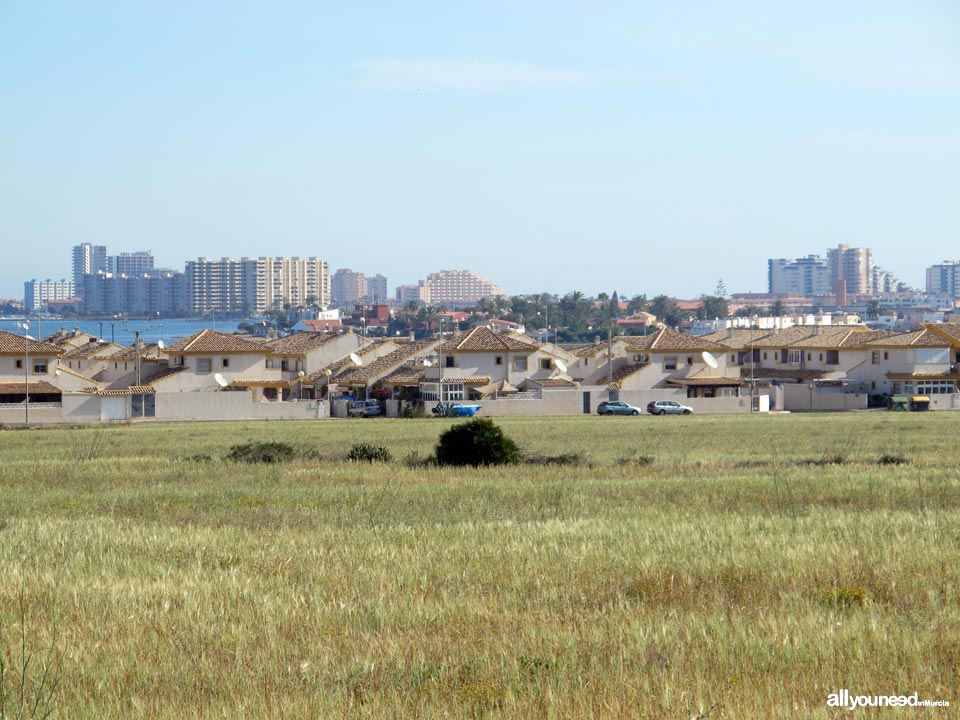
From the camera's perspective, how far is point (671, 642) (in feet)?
36.1

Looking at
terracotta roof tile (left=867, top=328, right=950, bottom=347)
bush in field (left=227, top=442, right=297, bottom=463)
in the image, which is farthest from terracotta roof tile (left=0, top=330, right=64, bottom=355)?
terracotta roof tile (left=867, top=328, right=950, bottom=347)

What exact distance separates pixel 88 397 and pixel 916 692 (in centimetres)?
7265

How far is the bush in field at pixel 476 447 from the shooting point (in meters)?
34.1

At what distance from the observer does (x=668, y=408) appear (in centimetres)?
8300

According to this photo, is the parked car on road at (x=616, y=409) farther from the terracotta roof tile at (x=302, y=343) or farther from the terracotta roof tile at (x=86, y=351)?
the terracotta roof tile at (x=86, y=351)

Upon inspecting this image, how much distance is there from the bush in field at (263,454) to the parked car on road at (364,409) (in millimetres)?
43667

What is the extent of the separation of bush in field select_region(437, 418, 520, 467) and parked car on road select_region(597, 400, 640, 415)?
48.7 meters

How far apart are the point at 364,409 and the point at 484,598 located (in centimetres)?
7012

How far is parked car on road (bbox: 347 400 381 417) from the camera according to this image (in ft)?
270

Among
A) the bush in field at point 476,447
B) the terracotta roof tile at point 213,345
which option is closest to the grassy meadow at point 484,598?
the bush in field at point 476,447

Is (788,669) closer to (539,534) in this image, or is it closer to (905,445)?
(539,534)

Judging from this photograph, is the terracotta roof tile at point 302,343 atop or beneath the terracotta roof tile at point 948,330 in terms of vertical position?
beneath

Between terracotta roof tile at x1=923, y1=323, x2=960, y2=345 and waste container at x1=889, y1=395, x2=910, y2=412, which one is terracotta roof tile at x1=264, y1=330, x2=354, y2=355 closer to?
waste container at x1=889, y1=395, x2=910, y2=412

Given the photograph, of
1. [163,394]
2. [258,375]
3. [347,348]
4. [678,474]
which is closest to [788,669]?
[678,474]
